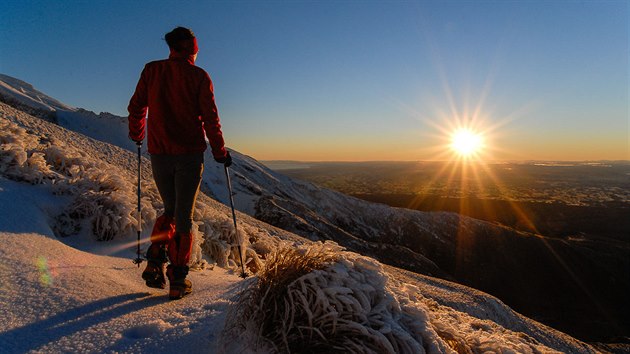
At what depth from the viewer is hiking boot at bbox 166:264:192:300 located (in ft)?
11.6

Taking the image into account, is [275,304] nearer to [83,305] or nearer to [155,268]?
[83,305]

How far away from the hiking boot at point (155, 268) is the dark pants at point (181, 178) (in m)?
0.40

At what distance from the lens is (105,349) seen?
214 centimetres

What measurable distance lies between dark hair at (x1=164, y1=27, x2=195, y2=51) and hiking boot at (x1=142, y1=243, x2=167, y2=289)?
7.53 feet

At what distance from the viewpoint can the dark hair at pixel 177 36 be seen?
3.92 meters

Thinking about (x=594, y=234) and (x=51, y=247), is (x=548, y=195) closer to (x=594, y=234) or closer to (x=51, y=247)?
(x=594, y=234)

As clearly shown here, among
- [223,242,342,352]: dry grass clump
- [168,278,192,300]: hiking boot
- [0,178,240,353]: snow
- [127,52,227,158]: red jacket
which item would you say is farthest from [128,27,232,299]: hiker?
[223,242,342,352]: dry grass clump

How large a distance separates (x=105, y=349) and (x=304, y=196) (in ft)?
141

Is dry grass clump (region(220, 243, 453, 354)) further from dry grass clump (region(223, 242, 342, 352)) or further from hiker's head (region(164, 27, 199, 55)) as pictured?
hiker's head (region(164, 27, 199, 55))

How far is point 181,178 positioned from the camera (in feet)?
12.7

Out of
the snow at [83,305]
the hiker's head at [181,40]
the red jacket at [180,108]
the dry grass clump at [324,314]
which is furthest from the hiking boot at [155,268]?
the hiker's head at [181,40]

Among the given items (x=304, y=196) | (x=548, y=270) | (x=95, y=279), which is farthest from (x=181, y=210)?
(x=548, y=270)

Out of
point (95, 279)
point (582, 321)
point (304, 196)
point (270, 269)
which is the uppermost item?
point (270, 269)

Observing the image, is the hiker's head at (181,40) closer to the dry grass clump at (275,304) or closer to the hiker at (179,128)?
the hiker at (179,128)
